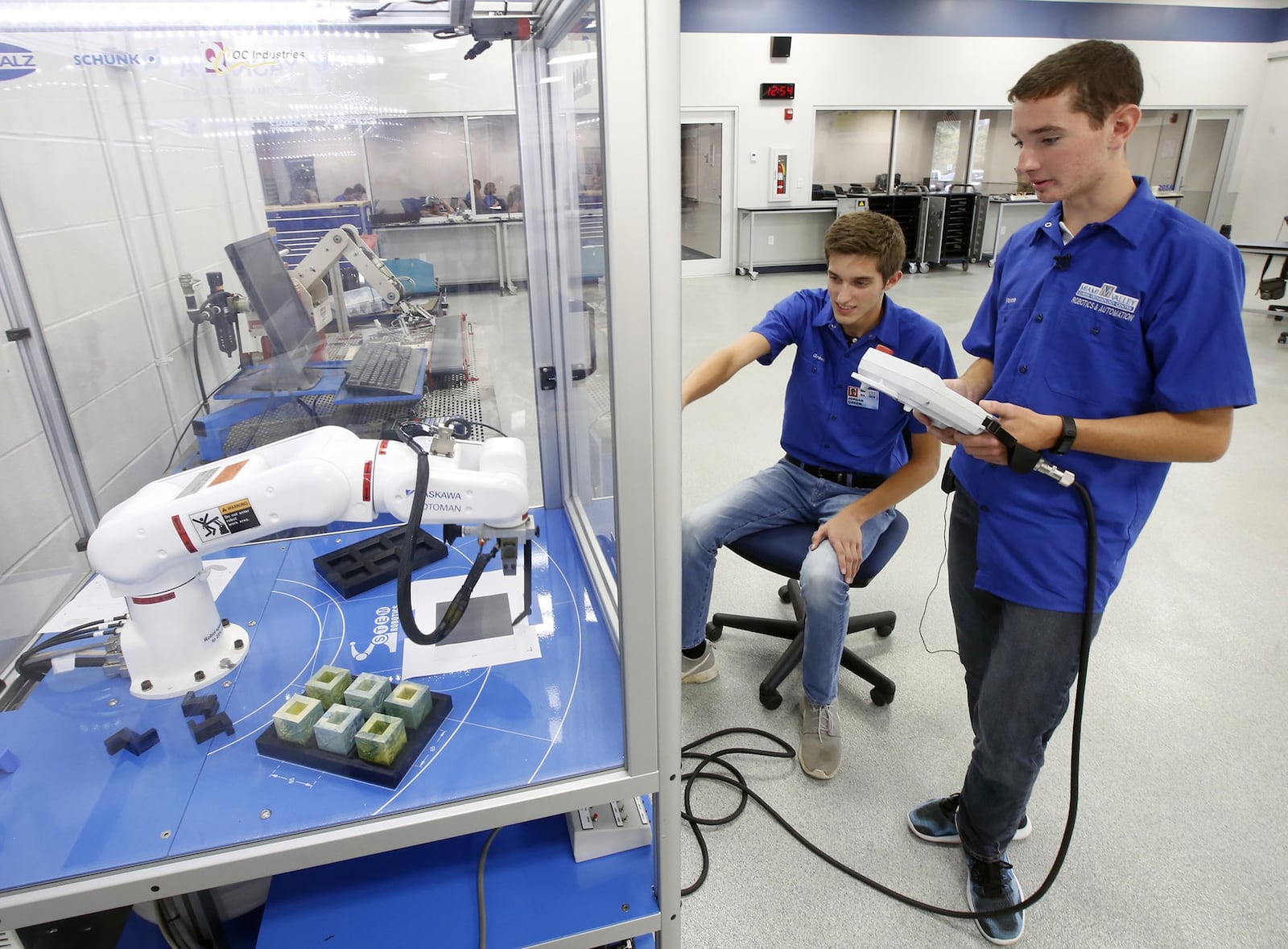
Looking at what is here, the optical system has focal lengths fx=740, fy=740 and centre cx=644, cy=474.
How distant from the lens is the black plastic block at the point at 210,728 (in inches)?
40.5

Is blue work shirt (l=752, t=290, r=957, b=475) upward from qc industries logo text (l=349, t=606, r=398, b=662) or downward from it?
upward

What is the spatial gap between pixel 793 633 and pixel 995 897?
2.85ft

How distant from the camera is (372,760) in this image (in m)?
0.98

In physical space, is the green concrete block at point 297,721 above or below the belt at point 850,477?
above

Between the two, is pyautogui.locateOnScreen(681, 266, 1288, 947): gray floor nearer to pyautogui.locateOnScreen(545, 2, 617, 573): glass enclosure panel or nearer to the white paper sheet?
the white paper sheet

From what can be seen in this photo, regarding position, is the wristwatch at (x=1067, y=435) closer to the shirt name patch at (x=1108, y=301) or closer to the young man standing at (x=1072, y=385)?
the young man standing at (x=1072, y=385)

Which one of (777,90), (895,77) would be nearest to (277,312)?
(777,90)

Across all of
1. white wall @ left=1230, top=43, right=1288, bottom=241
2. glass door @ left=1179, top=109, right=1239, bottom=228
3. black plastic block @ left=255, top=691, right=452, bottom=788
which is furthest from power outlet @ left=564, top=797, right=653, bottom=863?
glass door @ left=1179, top=109, right=1239, bottom=228

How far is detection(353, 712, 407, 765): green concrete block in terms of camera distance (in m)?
0.97

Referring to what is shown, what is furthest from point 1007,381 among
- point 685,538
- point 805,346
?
point 685,538

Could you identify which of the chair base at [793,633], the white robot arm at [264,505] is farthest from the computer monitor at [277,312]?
the chair base at [793,633]

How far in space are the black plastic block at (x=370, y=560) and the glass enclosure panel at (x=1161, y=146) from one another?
1122 cm

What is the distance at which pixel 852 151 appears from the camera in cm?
935

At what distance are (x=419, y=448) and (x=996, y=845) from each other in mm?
1329
